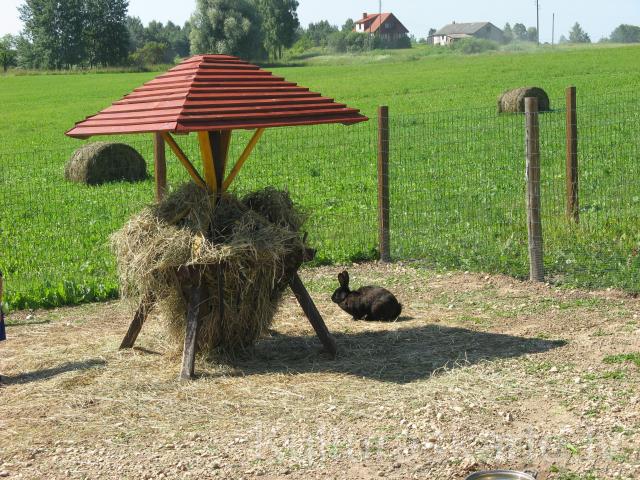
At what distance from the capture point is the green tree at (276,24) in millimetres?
98062

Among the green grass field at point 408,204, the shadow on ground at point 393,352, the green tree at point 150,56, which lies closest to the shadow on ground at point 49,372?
the shadow on ground at point 393,352

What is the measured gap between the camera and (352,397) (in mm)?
6613

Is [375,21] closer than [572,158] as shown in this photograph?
No

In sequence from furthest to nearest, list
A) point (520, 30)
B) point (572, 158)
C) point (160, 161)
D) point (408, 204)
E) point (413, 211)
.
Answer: point (520, 30)
point (408, 204)
point (413, 211)
point (572, 158)
point (160, 161)

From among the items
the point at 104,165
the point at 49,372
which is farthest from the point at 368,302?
the point at 104,165

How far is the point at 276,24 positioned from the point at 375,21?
65.0 meters

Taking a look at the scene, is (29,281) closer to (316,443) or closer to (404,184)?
(316,443)

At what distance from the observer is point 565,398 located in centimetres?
635

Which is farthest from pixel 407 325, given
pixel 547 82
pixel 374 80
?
pixel 374 80

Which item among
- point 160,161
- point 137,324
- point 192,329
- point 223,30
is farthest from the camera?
point 223,30

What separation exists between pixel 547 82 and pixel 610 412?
35005mm

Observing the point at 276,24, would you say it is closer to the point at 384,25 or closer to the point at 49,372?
the point at 384,25

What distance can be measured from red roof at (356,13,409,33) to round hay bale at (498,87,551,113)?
13214cm

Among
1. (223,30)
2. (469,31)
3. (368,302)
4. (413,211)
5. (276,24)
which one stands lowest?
(368,302)
